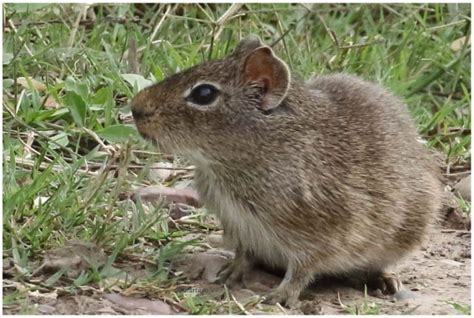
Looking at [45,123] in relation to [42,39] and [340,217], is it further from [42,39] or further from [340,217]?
[340,217]

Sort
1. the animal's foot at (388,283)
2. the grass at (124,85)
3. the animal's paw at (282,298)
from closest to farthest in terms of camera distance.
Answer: the animal's paw at (282,298), the grass at (124,85), the animal's foot at (388,283)

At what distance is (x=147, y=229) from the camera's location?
5.60m

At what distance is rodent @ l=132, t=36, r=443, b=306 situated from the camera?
523 centimetres

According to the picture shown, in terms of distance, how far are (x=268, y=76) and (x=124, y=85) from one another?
174 centimetres

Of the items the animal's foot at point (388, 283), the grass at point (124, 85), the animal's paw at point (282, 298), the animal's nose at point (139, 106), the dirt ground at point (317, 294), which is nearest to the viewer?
the dirt ground at point (317, 294)

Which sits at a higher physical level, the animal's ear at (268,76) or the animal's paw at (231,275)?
the animal's ear at (268,76)

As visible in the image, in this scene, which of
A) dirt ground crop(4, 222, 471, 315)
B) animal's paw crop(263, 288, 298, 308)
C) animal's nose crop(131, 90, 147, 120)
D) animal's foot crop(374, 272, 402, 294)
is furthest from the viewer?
animal's foot crop(374, 272, 402, 294)

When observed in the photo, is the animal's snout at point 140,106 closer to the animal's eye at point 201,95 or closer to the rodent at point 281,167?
the rodent at point 281,167

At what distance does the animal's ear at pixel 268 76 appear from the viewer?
5.34 m

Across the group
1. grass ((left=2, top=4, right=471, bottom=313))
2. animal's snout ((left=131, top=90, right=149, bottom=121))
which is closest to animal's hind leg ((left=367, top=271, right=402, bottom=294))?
grass ((left=2, top=4, right=471, bottom=313))

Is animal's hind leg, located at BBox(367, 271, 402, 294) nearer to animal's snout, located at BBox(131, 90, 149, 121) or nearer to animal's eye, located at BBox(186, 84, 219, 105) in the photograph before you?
animal's eye, located at BBox(186, 84, 219, 105)

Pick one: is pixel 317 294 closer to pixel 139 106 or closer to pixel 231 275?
pixel 231 275

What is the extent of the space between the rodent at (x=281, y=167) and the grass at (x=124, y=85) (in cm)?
34

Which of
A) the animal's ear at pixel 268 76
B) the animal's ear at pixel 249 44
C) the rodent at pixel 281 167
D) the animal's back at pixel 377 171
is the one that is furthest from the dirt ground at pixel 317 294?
the animal's ear at pixel 249 44
